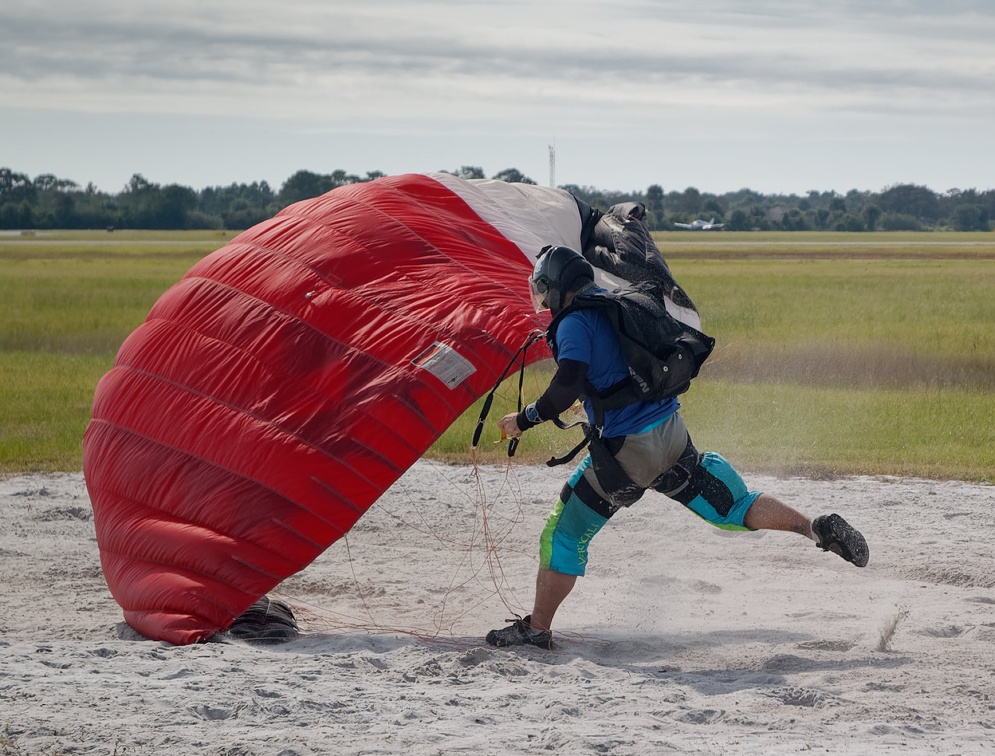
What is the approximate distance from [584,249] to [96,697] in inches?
151

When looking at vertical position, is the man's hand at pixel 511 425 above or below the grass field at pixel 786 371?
above

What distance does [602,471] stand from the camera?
206 inches

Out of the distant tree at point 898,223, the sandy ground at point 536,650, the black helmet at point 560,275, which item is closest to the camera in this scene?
the sandy ground at point 536,650

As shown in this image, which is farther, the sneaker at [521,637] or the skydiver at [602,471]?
the sneaker at [521,637]

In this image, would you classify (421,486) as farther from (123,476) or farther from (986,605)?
(986,605)

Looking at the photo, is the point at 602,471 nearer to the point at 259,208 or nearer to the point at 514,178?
the point at 514,178

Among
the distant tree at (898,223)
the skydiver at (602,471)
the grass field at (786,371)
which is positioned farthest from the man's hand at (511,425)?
the distant tree at (898,223)

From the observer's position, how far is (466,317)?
5.98 metres

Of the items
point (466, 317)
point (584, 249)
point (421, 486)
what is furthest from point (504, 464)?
point (466, 317)

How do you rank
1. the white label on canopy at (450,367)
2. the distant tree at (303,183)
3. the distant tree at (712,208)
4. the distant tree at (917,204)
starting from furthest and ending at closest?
1. the distant tree at (917,204)
2. the distant tree at (712,208)
3. the distant tree at (303,183)
4. the white label on canopy at (450,367)

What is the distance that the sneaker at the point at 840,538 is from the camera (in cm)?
543

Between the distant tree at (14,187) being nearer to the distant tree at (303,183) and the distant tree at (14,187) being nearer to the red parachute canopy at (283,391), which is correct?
the distant tree at (303,183)

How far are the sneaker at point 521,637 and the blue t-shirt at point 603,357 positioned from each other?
1.01 m

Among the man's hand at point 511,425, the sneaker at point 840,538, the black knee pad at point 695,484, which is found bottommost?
the sneaker at point 840,538
